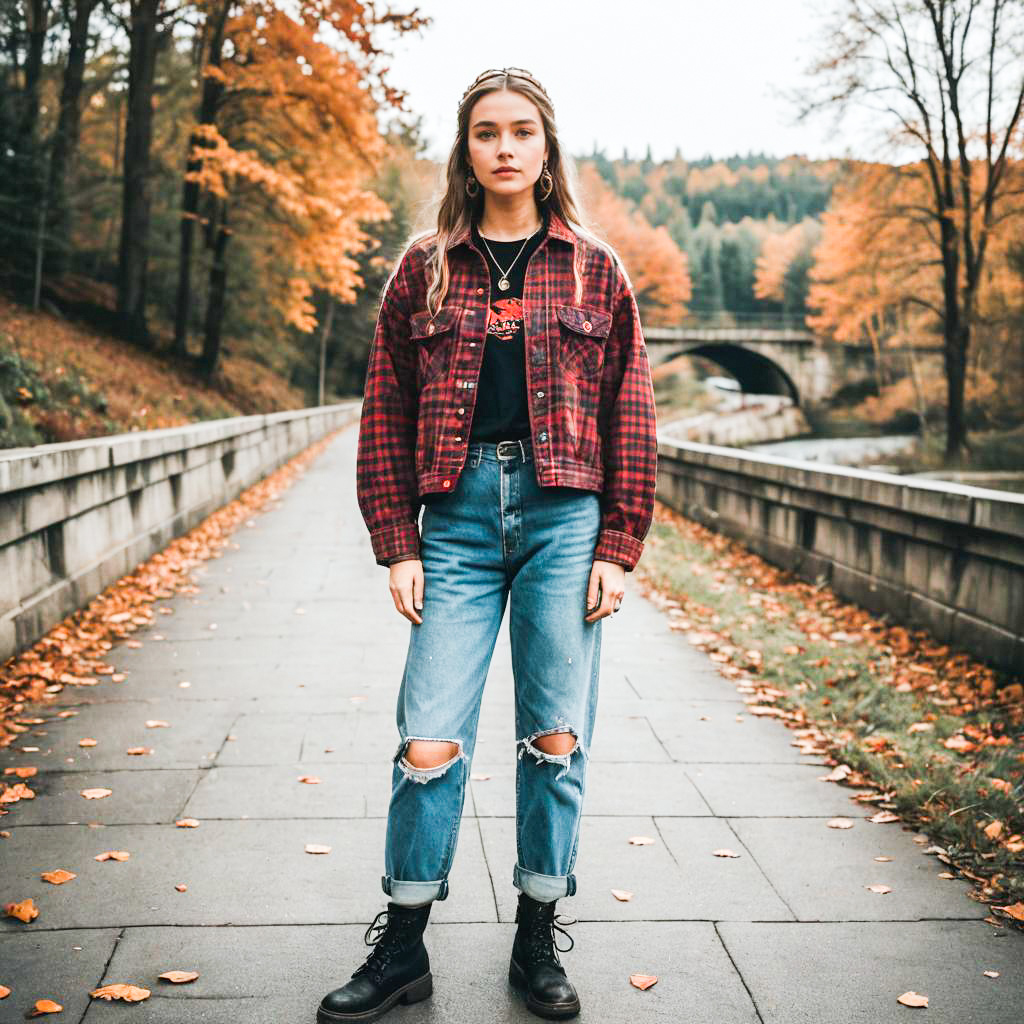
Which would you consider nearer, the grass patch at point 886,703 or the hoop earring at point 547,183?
the hoop earring at point 547,183

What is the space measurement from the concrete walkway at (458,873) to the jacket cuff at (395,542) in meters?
1.05

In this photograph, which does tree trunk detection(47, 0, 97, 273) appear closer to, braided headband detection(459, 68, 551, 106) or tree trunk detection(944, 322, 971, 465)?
braided headband detection(459, 68, 551, 106)

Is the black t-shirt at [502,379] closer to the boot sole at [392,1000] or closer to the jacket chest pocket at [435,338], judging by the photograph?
the jacket chest pocket at [435,338]

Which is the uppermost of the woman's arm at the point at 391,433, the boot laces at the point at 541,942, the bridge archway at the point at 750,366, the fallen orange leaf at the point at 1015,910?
the bridge archway at the point at 750,366

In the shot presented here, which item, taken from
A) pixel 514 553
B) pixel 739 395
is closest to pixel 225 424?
pixel 514 553

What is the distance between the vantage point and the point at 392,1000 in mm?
2502

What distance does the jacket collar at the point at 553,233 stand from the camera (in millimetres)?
2568

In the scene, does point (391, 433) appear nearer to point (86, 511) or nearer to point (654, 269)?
point (86, 511)

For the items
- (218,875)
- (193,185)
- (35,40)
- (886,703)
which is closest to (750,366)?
(193,185)

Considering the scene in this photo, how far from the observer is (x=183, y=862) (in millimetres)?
3275

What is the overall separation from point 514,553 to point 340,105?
16.1 meters

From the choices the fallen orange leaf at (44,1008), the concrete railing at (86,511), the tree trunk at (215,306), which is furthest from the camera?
the tree trunk at (215,306)

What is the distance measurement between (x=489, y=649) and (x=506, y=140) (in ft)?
3.87

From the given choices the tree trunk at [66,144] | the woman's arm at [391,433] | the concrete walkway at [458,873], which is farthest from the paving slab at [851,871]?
the tree trunk at [66,144]
